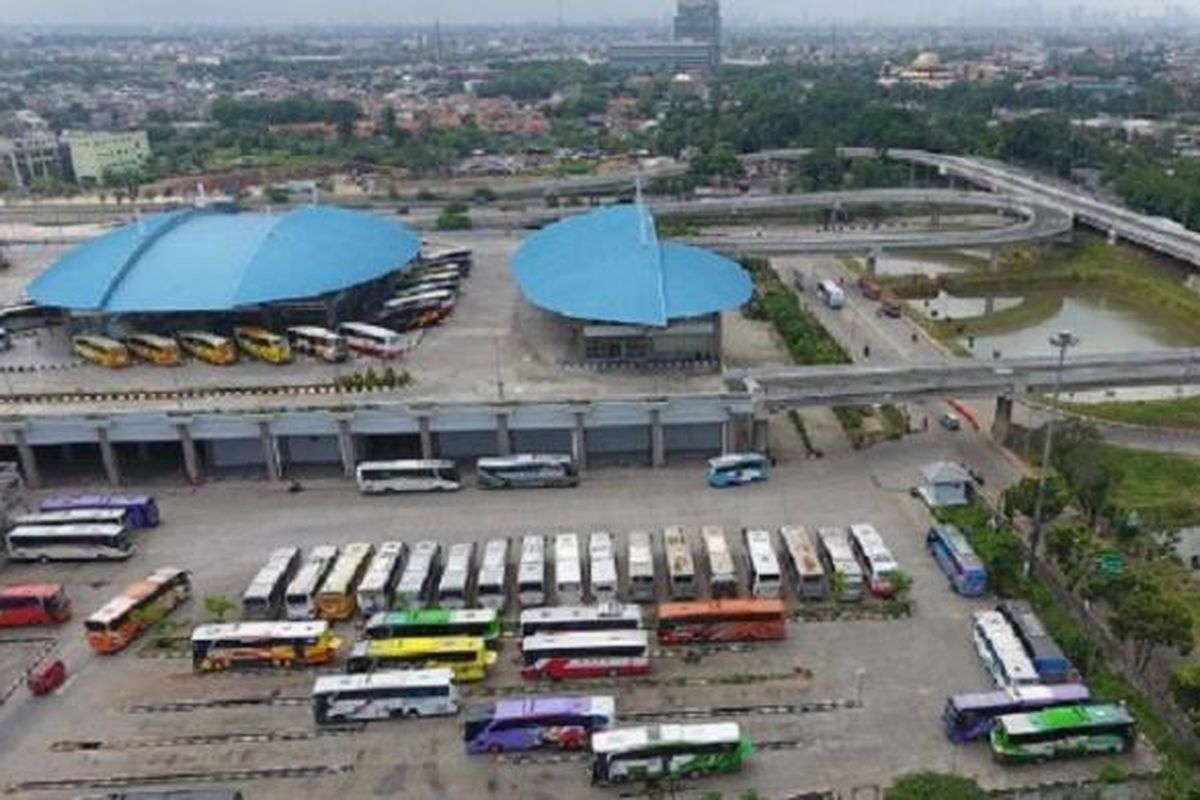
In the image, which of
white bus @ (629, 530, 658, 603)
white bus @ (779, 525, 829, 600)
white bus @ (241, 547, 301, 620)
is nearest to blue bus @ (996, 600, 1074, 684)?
white bus @ (779, 525, 829, 600)

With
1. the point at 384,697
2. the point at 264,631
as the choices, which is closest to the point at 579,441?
the point at 264,631

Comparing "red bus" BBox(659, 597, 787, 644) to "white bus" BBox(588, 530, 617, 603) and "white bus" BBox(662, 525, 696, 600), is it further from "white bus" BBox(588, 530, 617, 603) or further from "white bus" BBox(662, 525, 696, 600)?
"white bus" BBox(588, 530, 617, 603)

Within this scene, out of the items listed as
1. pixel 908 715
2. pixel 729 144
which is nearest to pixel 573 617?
pixel 908 715

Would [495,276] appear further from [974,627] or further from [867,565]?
[974,627]

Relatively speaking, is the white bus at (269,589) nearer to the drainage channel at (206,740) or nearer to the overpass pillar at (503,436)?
the drainage channel at (206,740)

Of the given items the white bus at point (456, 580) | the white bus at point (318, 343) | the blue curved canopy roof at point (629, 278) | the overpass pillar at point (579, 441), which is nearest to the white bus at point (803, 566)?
the overpass pillar at point (579, 441)

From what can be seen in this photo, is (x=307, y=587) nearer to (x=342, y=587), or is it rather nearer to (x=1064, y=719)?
(x=342, y=587)
